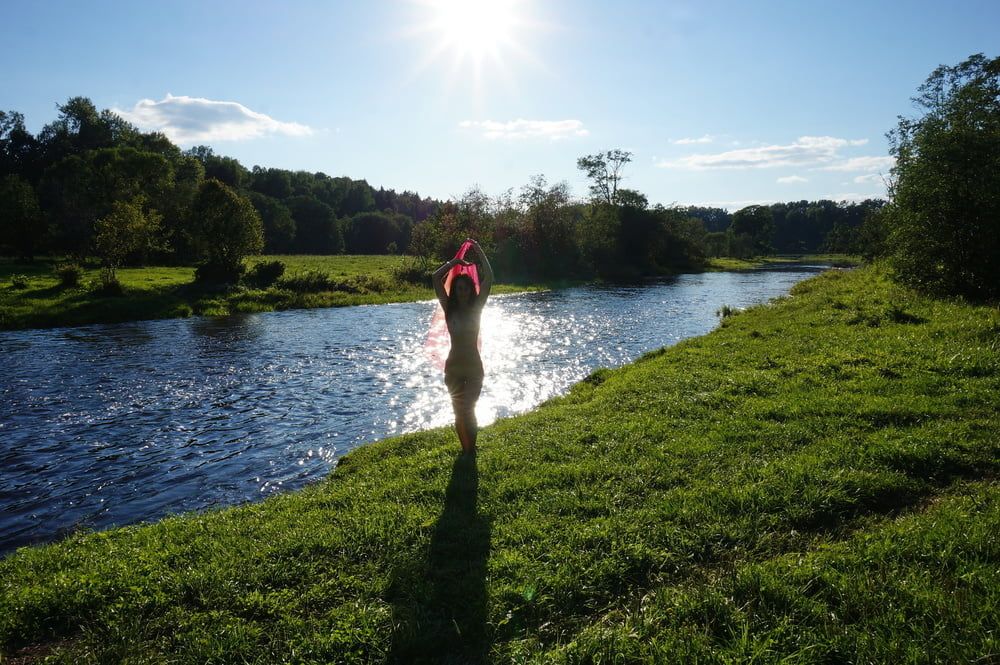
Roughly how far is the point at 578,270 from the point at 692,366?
195 ft

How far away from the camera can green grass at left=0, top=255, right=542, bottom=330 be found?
3003cm

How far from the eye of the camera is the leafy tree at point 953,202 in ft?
64.9

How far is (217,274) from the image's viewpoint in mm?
42656

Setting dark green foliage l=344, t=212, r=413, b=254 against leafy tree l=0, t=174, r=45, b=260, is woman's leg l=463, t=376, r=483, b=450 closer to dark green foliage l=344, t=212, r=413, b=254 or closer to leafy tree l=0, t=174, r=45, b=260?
leafy tree l=0, t=174, r=45, b=260

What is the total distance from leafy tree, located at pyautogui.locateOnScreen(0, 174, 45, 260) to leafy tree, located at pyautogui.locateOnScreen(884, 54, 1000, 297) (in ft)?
228

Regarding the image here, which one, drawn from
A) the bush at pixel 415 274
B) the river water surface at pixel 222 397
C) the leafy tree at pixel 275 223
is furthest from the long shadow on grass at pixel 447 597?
the leafy tree at pixel 275 223

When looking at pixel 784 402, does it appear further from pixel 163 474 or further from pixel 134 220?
pixel 134 220

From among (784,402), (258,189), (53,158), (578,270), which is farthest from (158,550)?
(258,189)

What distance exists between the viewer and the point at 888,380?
11.0 metres

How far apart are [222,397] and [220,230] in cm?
3122

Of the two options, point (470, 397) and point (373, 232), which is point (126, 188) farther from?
point (470, 397)

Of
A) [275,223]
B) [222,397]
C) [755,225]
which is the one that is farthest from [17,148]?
[755,225]

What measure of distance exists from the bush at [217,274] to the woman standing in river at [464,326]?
38.9 metres

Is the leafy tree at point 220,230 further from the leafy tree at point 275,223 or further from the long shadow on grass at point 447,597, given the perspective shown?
the leafy tree at point 275,223
